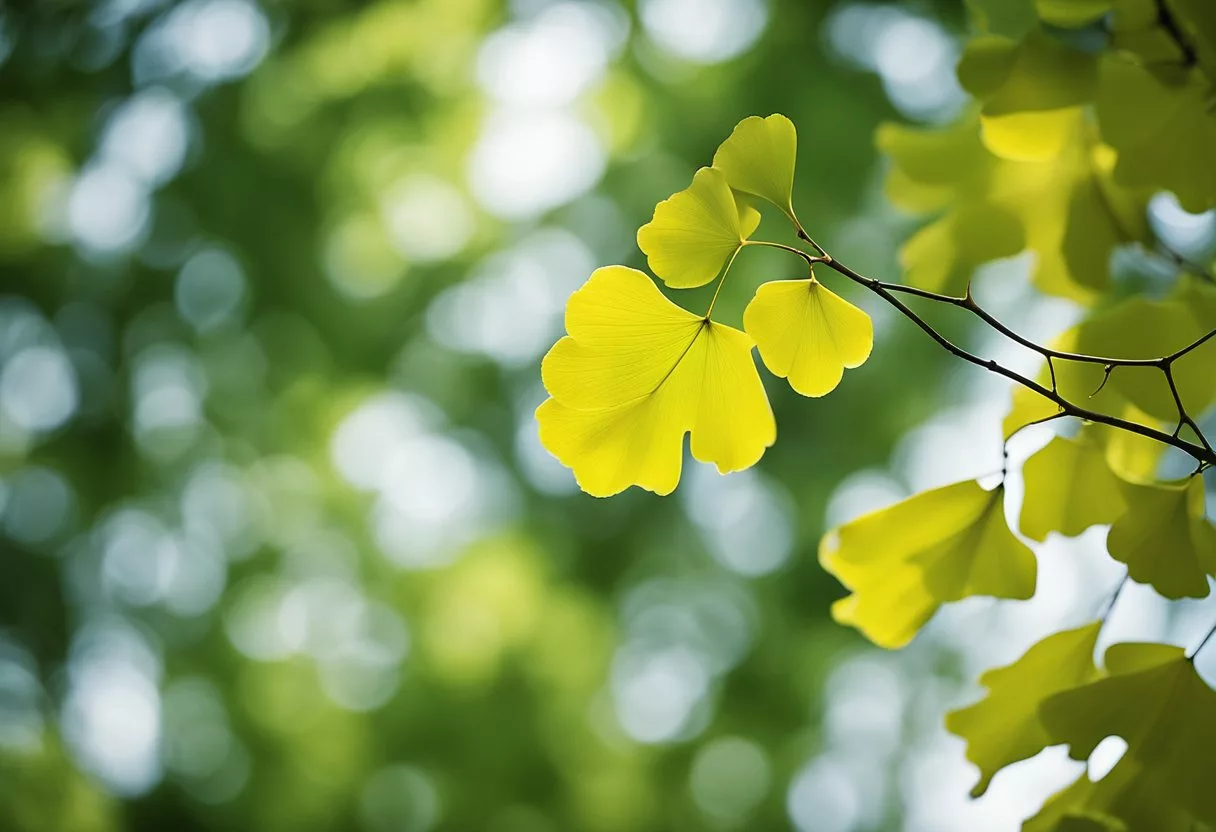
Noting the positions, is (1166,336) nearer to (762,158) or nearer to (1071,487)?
(1071,487)

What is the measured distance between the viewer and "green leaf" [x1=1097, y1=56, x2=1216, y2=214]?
1.17 feet

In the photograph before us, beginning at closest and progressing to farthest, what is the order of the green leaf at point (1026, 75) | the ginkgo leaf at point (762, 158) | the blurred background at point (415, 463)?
the ginkgo leaf at point (762, 158), the green leaf at point (1026, 75), the blurred background at point (415, 463)

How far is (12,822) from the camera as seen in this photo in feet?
6.98

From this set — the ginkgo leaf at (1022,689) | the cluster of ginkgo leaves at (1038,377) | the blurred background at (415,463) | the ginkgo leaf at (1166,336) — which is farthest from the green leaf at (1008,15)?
the blurred background at (415,463)

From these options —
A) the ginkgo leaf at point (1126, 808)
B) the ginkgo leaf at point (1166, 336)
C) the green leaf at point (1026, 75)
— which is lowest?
the ginkgo leaf at point (1126, 808)

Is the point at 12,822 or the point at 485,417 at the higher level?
the point at 485,417

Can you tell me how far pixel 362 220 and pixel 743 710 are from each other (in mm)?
1621

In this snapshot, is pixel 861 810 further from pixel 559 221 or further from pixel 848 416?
pixel 559 221

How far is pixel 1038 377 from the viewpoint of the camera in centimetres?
40

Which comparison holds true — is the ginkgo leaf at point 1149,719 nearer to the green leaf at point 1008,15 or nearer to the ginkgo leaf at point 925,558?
the ginkgo leaf at point 925,558

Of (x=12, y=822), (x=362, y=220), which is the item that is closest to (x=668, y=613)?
(x=362, y=220)

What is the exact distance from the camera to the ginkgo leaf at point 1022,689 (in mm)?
356

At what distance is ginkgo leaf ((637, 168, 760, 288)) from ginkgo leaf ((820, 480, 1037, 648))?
138 millimetres

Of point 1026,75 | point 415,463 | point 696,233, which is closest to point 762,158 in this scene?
point 696,233
